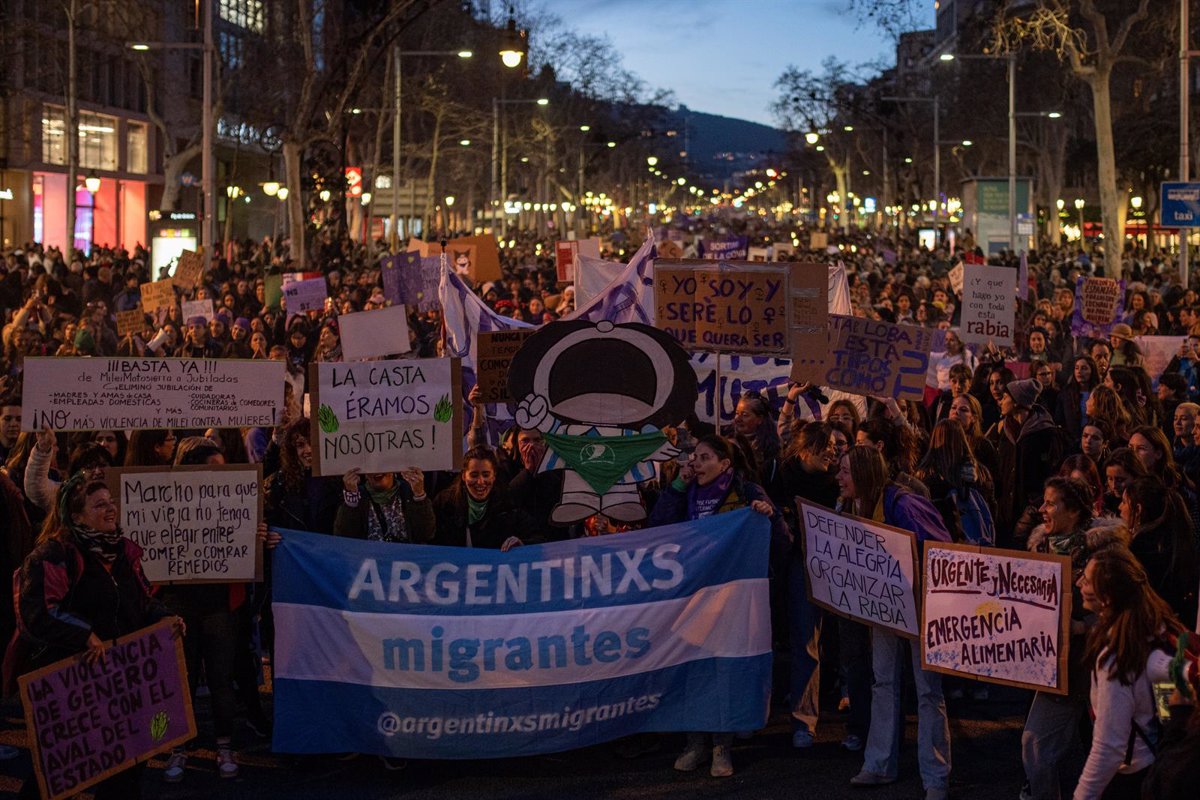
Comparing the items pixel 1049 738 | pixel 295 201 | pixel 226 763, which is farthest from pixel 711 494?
pixel 295 201

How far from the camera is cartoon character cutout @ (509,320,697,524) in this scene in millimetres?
8109

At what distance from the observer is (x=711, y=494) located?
7828mm

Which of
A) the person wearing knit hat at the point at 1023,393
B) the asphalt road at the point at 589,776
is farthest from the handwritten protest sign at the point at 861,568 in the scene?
the person wearing knit hat at the point at 1023,393

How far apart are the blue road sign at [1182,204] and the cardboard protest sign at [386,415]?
17525 mm

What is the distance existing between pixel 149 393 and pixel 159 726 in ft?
7.92

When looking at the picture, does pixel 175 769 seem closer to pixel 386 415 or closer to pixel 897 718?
pixel 386 415

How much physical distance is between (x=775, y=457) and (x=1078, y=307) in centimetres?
998

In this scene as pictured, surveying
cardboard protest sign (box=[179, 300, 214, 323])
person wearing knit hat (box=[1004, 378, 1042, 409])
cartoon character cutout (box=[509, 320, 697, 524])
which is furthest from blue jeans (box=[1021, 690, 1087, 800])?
cardboard protest sign (box=[179, 300, 214, 323])

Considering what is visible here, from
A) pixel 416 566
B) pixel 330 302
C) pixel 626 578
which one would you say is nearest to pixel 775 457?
pixel 626 578

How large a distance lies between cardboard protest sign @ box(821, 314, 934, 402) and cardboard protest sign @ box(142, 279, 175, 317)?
10028mm

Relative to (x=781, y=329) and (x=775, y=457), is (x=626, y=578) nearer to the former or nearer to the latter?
(x=775, y=457)

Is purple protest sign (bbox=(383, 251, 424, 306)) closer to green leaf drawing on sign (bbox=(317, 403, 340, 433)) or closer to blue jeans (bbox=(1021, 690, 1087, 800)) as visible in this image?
green leaf drawing on sign (bbox=(317, 403, 340, 433))

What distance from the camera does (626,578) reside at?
295 inches

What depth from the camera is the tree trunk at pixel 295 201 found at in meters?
32.7
